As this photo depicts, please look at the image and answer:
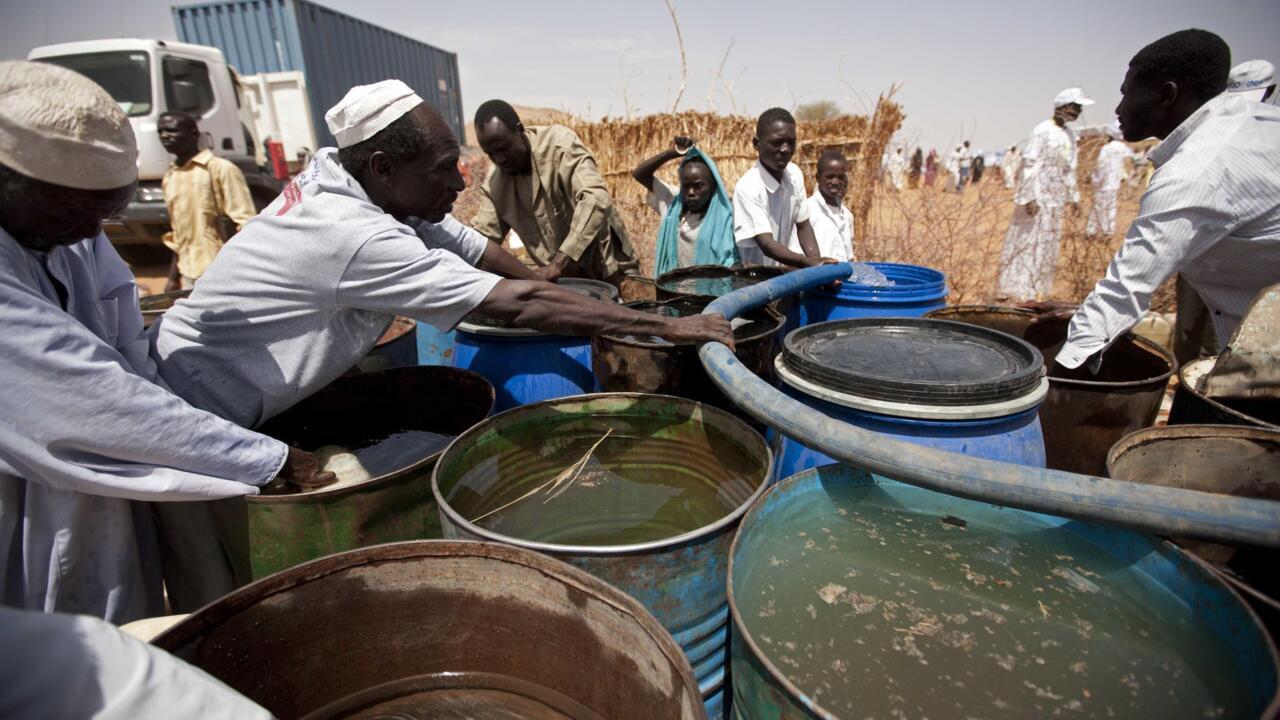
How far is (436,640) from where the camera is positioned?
1.58m

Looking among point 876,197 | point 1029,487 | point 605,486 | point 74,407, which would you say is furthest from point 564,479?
point 876,197

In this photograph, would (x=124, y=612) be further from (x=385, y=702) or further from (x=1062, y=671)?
(x=1062, y=671)

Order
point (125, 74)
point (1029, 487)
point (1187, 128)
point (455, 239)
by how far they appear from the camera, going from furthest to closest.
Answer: point (125, 74)
point (455, 239)
point (1187, 128)
point (1029, 487)

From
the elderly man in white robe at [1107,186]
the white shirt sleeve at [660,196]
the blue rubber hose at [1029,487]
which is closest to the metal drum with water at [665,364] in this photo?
the blue rubber hose at [1029,487]

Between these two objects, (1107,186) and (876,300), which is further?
(1107,186)

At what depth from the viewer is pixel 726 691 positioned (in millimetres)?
1721

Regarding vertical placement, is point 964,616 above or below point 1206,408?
below

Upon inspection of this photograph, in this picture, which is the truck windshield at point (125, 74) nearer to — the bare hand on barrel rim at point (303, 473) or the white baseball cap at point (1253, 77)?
the bare hand on barrel rim at point (303, 473)

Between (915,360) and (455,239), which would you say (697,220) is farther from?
(915,360)

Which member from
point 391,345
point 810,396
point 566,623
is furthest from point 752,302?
point 391,345

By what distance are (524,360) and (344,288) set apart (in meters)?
0.90

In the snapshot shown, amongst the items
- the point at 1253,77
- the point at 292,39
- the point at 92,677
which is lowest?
the point at 92,677

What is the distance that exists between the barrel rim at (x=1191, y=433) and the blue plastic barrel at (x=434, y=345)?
3.01m

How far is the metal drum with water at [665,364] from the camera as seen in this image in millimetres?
2227
